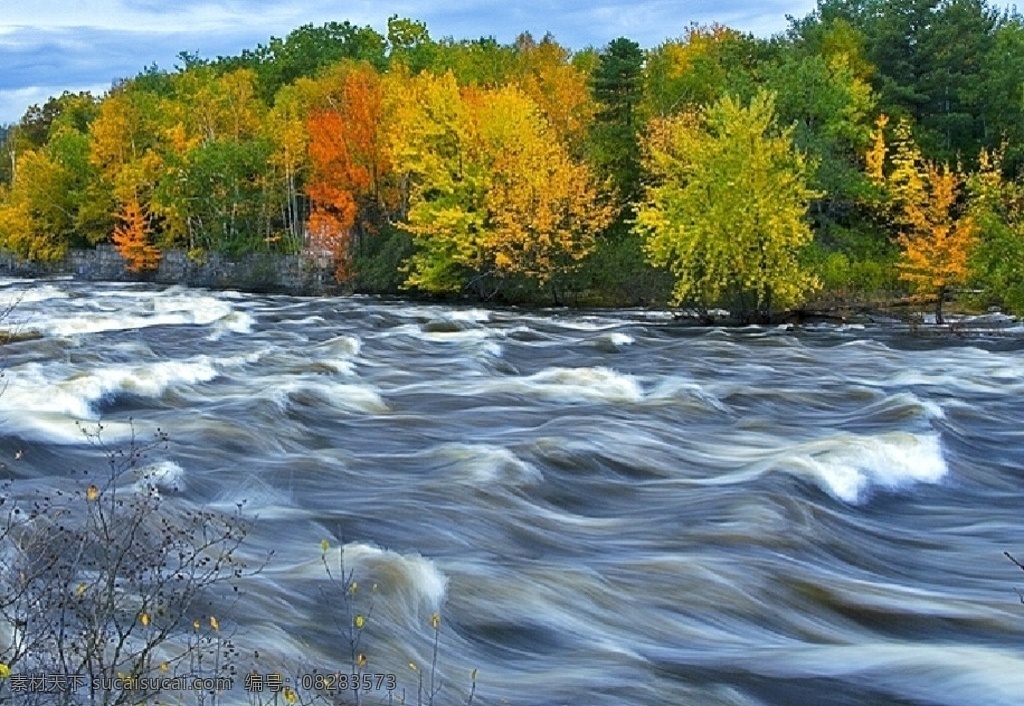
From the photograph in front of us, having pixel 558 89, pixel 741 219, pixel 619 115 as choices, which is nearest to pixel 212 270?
pixel 558 89

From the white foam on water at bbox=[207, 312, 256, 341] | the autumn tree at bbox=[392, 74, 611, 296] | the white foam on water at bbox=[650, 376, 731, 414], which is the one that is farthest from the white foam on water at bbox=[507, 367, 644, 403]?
the autumn tree at bbox=[392, 74, 611, 296]

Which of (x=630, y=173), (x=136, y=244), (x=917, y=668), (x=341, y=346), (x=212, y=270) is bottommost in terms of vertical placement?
(x=917, y=668)

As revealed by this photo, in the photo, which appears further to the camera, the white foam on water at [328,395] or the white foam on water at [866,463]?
the white foam on water at [328,395]

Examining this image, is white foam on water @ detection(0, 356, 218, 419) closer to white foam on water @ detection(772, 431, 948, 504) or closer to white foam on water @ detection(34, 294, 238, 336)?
white foam on water @ detection(34, 294, 238, 336)

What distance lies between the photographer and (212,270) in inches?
2199

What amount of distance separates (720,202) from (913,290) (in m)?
7.56

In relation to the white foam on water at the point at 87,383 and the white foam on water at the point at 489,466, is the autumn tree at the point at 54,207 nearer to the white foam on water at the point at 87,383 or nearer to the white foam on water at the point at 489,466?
the white foam on water at the point at 87,383

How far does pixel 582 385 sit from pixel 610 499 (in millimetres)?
7334

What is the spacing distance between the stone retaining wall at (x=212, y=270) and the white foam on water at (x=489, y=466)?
1312 inches

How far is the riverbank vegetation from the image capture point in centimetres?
3050

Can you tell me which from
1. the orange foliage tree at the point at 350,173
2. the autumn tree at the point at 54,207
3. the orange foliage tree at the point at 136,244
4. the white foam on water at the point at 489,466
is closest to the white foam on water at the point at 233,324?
the orange foliage tree at the point at 350,173

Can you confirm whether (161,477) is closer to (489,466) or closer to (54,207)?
(489,466)

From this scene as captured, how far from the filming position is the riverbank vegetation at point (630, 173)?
100 feet

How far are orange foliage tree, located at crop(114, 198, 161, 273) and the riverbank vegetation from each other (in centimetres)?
16
